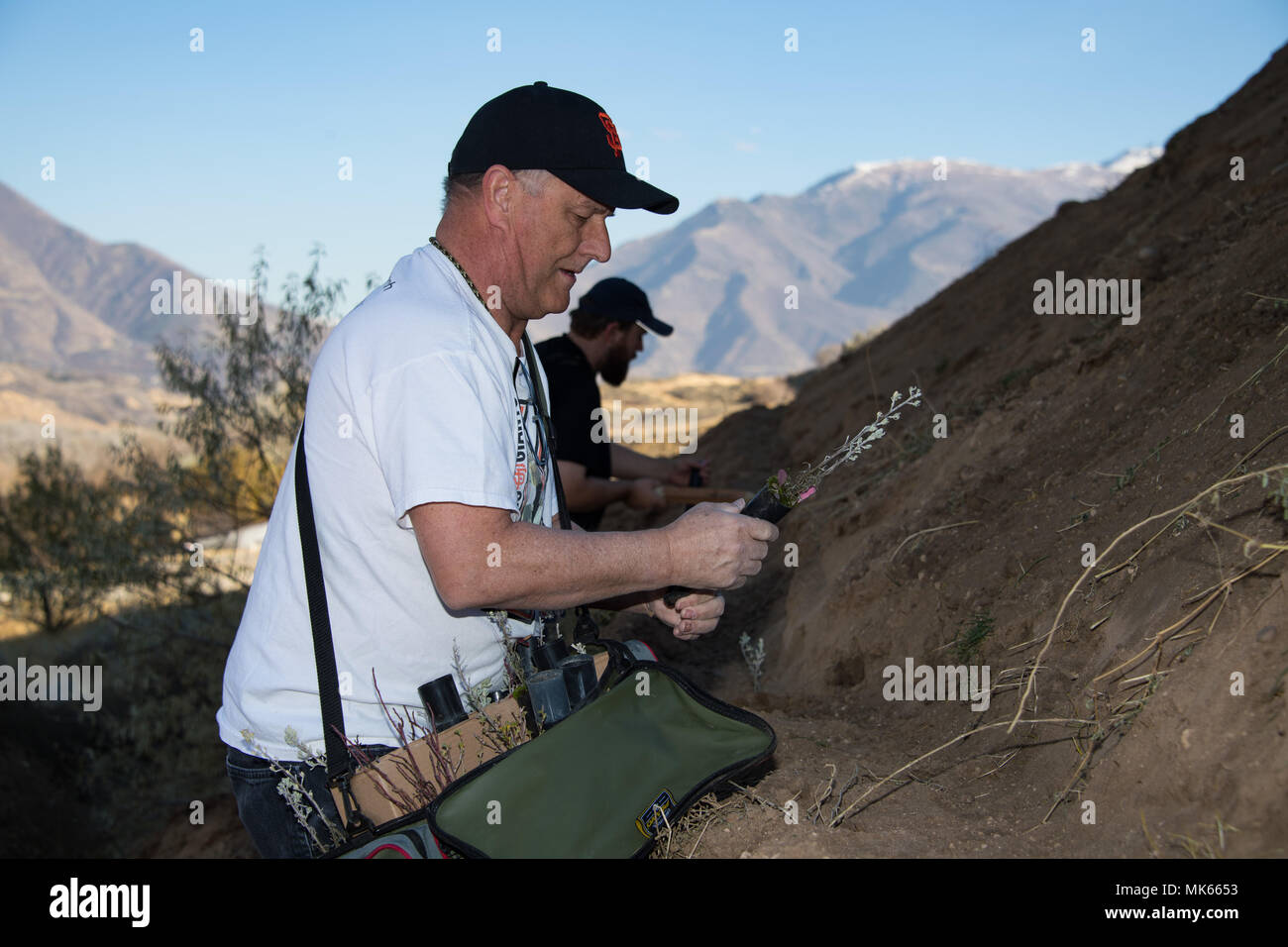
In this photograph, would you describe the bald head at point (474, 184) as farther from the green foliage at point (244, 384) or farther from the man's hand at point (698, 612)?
the green foliage at point (244, 384)

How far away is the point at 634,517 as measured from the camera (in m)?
8.34

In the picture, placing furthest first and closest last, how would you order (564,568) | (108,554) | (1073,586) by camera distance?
(108,554), (1073,586), (564,568)

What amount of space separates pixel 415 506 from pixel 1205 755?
5.48 feet

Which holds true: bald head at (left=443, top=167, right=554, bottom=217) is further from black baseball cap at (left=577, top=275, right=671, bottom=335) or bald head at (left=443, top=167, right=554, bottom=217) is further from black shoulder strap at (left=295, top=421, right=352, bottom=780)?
black baseball cap at (left=577, top=275, right=671, bottom=335)

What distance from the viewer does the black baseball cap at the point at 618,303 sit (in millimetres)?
5336

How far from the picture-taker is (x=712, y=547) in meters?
2.16

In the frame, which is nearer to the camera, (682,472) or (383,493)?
(383,493)

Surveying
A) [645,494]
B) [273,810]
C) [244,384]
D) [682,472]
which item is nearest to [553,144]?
[273,810]

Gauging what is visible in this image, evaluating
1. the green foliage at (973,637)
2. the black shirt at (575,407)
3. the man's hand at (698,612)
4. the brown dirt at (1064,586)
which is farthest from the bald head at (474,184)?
the black shirt at (575,407)

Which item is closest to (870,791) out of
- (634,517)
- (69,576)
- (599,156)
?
(599,156)

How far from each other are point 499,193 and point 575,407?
9.36 ft

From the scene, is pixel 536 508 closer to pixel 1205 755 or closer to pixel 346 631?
pixel 346 631

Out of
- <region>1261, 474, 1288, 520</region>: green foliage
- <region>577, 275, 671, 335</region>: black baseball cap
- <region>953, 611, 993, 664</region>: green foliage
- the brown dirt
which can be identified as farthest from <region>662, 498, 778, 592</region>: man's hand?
<region>577, 275, 671, 335</region>: black baseball cap

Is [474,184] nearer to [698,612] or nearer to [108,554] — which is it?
[698,612]
